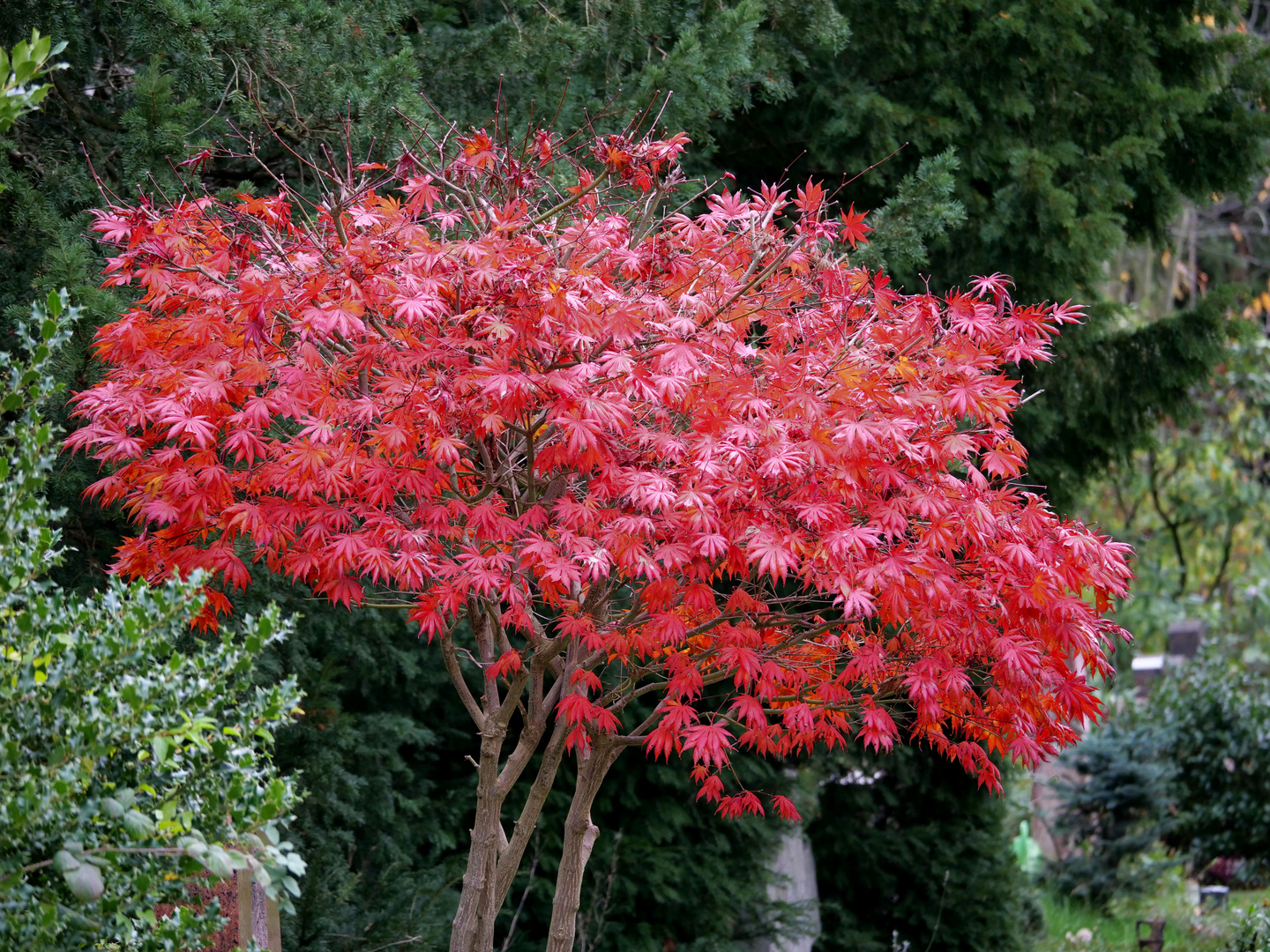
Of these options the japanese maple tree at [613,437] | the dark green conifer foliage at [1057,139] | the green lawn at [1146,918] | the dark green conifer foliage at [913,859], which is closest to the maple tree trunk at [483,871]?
the japanese maple tree at [613,437]

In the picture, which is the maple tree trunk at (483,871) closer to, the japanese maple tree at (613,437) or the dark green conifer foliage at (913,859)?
the japanese maple tree at (613,437)

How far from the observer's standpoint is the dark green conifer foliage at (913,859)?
278 inches

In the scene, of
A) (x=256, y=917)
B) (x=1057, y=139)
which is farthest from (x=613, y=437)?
(x=1057, y=139)

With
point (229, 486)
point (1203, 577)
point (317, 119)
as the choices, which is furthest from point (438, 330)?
point (1203, 577)

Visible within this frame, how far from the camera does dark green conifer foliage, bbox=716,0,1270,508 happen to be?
5.83 m

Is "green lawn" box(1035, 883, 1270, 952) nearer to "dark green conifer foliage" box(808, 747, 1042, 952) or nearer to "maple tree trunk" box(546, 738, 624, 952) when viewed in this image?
"dark green conifer foliage" box(808, 747, 1042, 952)

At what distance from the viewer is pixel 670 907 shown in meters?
6.22

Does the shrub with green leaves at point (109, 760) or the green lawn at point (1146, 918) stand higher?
the shrub with green leaves at point (109, 760)

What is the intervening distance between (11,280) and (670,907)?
175 inches

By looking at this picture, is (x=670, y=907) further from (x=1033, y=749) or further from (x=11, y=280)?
(x=11, y=280)

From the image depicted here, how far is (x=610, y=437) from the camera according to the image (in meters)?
2.87

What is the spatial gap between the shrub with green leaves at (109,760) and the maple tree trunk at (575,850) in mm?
1445

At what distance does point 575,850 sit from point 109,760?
174cm

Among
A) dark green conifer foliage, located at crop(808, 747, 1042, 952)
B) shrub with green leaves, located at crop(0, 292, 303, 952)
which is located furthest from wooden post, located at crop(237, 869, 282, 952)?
dark green conifer foliage, located at crop(808, 747, 1042, 952)
